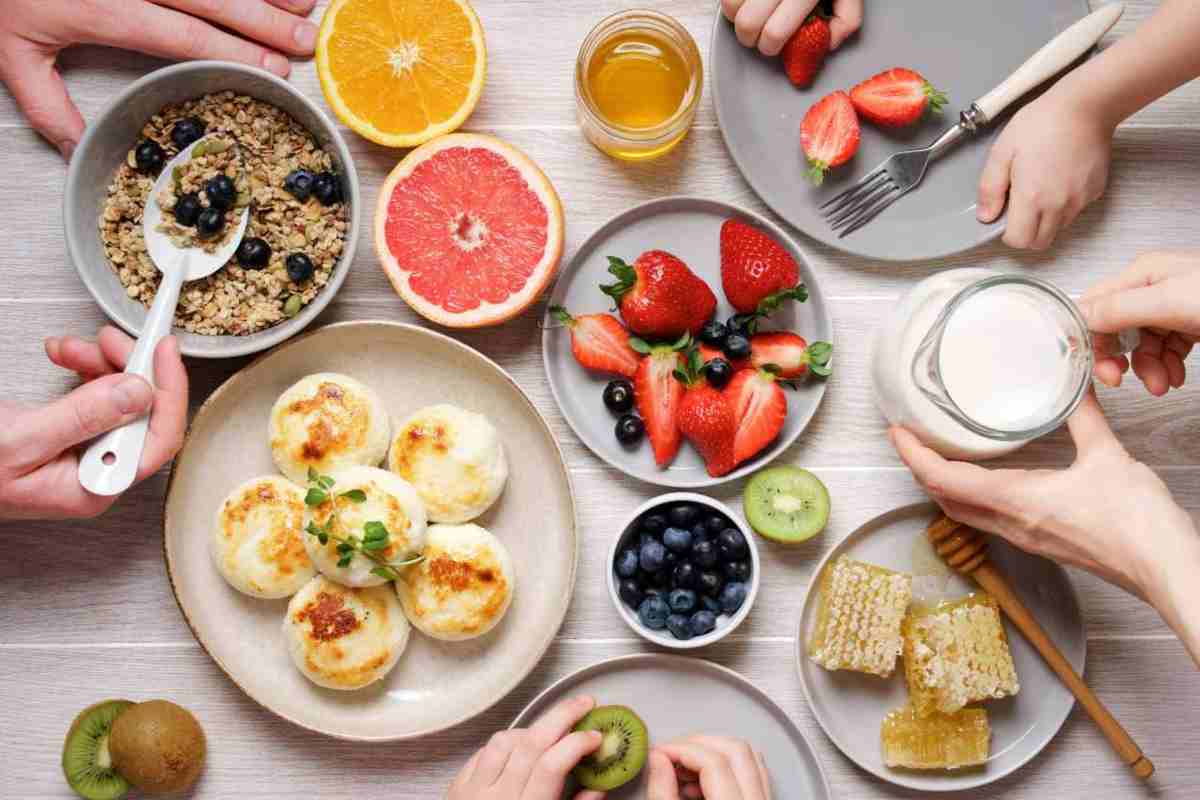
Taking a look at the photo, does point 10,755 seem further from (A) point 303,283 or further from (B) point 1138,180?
(B) point 1138,180

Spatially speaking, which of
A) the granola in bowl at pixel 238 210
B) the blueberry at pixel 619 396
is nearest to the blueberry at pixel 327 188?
the granola in bowl at pixel 238 210

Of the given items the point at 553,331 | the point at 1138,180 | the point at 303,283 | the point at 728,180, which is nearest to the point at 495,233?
the point at 553,331

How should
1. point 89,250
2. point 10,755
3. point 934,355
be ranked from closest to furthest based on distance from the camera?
point 934,355 < point 89,250 < point 10,755

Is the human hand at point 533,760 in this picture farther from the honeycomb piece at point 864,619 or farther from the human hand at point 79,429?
the human hand at point 79,429

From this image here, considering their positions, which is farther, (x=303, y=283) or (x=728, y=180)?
(x=728, y=180)

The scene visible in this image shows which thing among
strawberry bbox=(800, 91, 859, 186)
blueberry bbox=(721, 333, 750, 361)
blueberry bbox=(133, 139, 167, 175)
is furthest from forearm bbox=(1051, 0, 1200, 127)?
blueberry bbox=(133, 139, 167, 175)

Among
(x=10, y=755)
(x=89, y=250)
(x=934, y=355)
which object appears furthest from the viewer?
(x=10, y=755)

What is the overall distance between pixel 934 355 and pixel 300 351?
0.90 m

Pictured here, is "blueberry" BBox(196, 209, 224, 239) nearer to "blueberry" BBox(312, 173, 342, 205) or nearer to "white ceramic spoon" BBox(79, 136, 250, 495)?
"white ceramic spoon" BBox(79, 136, 250, 495)

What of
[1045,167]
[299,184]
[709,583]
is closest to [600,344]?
[709,583]

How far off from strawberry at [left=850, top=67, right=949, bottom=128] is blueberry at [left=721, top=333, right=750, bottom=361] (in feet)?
1.33

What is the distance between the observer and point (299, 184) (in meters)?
1.44

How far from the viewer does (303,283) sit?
1440 mm

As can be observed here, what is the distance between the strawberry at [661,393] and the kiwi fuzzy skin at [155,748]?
2.68 feet
